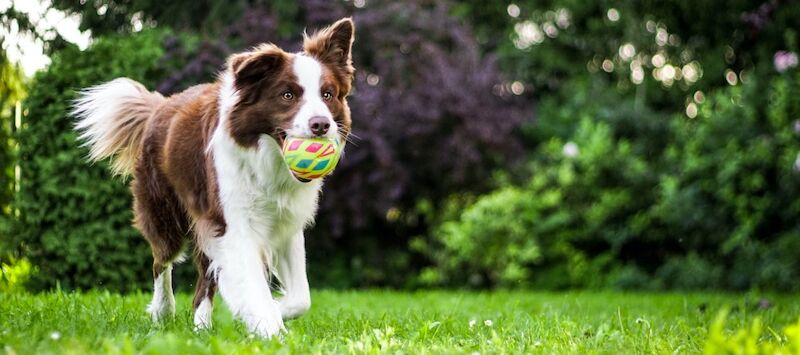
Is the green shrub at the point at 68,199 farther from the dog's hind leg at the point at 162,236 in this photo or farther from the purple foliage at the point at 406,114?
the purple foliage at the point at 406,114

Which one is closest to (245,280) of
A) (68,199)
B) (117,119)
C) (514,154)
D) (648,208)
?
(117,119)

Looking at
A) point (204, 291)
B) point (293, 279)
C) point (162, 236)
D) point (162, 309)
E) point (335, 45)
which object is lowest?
point (162, 309)

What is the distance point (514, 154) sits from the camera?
39.0ft

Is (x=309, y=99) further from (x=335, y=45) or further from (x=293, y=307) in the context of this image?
(x=293, y=307)

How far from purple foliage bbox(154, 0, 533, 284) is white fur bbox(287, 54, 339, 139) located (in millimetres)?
5519

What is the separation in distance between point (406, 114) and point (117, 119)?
225 inches

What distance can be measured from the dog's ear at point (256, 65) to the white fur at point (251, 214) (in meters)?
0.10

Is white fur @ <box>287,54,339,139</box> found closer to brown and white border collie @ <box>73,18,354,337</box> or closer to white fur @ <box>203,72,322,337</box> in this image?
brown and white border collie @ <box>73,18,354,337</box>

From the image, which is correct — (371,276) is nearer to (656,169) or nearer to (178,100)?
(656,169)

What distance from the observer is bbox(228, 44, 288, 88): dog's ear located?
14.8 feet

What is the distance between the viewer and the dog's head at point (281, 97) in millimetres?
4430

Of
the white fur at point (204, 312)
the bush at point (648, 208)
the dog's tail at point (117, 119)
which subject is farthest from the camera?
the bush at point (648, 208)

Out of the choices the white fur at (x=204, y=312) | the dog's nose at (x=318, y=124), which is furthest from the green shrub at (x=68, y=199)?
the dog's nose at (x=318, y=124)

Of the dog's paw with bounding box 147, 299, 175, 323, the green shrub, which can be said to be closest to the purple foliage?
the green shrub
